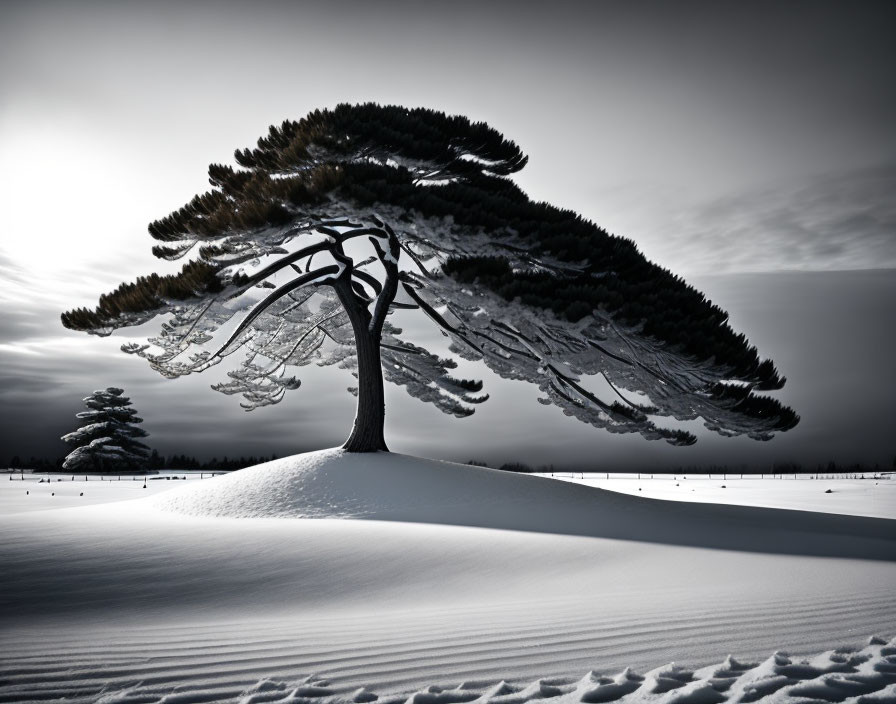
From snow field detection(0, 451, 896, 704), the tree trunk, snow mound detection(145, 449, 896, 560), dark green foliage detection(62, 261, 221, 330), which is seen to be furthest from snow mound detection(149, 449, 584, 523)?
dark green foliage detection(62, 261, 221, 330)

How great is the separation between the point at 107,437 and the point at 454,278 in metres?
34.0

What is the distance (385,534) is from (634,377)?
756 cm

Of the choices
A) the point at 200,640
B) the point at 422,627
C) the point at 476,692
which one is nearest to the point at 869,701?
the point at 476,692

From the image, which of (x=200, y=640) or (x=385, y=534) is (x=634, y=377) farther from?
(x=200, y=640)

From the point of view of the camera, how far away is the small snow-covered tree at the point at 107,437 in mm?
37531

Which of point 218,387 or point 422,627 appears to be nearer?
point 422,627

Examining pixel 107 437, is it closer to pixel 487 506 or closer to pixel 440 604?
pixel 487 506

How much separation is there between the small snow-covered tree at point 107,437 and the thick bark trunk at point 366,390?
95.2 feet

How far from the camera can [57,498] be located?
1947cm

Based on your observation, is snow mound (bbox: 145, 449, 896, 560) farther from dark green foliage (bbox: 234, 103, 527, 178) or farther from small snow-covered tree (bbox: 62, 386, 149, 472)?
small snow-covered tree (bbox: 62, 386, 149, 472)

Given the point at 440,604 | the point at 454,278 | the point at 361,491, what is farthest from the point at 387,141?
the point at 440,604

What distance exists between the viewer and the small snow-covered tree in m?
37.5

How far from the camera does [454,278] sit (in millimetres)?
12625

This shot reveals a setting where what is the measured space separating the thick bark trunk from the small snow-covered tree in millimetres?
29018
